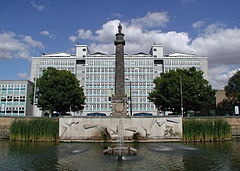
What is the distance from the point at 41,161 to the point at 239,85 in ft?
192

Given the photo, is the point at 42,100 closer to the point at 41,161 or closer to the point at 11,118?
the point at 11,118

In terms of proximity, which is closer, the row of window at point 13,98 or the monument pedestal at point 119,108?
the monument pedestal at point 119,108

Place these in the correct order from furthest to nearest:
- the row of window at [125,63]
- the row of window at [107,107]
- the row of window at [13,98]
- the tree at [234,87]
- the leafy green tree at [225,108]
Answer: the row of window at [125,63] < the row of window at [107,107] < the row of window at [13,98] < the leafy green tree at [225,108] < the tree at [234,87]

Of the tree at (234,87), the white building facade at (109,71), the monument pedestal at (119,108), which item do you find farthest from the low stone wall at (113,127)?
the white building facade at (109,71)

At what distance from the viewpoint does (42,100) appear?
5156 cm

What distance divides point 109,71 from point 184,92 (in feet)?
185

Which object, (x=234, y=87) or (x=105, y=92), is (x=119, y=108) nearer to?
(x=234, y=87)

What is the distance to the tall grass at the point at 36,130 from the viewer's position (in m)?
33.4

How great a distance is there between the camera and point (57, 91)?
51469mm

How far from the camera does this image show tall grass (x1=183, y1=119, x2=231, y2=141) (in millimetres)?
32875

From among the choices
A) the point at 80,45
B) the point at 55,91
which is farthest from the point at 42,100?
the point at 80,45

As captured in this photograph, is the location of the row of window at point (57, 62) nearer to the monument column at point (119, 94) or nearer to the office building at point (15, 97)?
the office building at point (15, 97)

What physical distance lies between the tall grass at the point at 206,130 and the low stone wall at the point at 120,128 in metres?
1.20

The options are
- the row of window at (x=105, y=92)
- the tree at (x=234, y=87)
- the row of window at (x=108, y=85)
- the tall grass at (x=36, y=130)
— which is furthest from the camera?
the row of window at (x=108, y=85)
